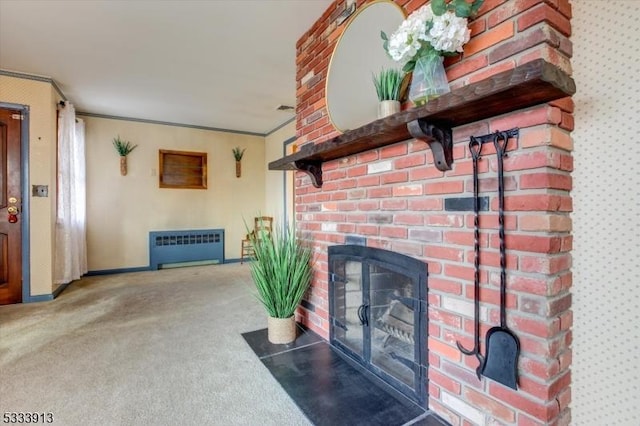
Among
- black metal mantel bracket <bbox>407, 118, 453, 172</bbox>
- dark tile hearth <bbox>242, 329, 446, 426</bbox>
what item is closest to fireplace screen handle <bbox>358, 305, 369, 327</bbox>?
dark tile hearth <bbox>242, 329, 446, 426</bbox>

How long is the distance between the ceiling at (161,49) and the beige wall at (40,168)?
0.67 ft

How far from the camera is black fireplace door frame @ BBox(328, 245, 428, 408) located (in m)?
1.41

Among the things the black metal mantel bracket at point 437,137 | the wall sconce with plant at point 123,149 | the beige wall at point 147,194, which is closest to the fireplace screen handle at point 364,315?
the black metal mantel bracket at point 437,137

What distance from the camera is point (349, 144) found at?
5.26 feet

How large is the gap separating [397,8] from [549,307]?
4.72 feet

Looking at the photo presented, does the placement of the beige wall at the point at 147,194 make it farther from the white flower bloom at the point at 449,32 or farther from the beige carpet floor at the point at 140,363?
the white flower bloom at the point at 449,32

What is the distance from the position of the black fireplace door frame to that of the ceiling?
1710 millimetres

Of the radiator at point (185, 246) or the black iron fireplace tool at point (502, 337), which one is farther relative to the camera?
the radiator at point (185, 246)

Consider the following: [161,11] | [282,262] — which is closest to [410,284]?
[282,262]

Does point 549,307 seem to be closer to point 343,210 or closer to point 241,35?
point 343,210

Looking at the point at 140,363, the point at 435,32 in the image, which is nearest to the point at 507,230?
the point at 435,32

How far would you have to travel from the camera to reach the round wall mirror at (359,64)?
162cm

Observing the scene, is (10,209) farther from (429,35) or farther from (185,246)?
(429,35)

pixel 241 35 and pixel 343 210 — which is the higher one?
pixel 241 35
